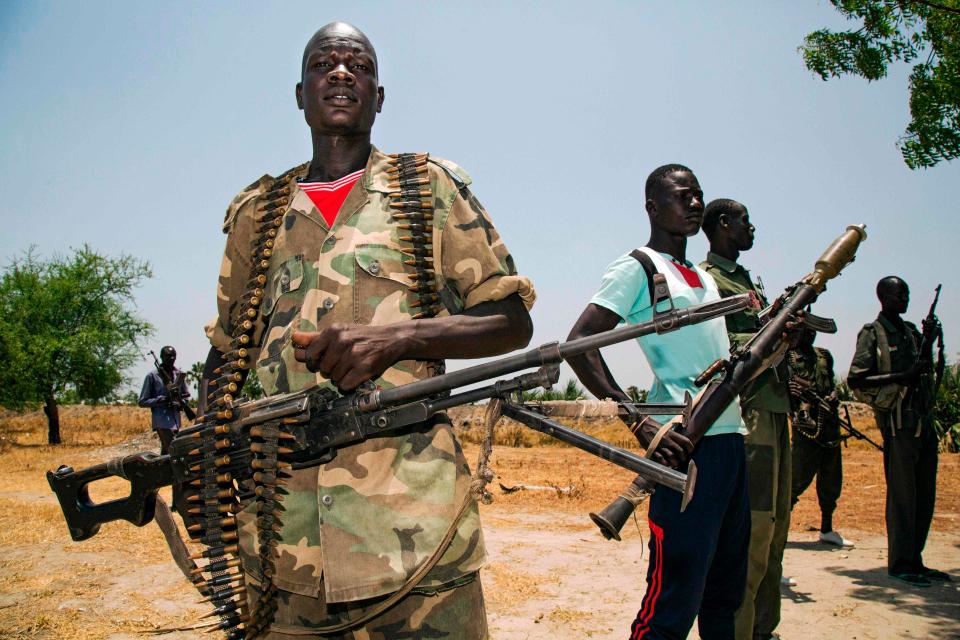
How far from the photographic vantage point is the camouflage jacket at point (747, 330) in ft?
14.7

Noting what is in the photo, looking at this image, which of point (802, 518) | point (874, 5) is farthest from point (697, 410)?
point (802, 518)

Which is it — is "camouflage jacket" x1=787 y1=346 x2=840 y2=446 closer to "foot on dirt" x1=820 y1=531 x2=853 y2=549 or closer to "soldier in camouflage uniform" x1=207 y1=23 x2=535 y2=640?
"foot on dirt" x1=820 y1=531 x2=853 y2=549

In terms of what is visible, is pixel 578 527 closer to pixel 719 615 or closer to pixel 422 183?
pixel 719 615

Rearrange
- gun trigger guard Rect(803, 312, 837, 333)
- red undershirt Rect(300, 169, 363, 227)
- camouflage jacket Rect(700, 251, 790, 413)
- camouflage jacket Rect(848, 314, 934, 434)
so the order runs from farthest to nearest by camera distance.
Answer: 1. camouflage jacket Rect(848, 314, 934, 434)
2. camouflage jacket Rect(700, 251, 790, 413)
3. gun trigger guard Rect(803, 312, 837, 333)
4. red undershirt Rect(300, 169, 363, 227)

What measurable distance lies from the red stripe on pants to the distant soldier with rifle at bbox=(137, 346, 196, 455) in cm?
1056

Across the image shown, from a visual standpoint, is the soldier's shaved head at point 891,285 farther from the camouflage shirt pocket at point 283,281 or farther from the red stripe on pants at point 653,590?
the camouflage shirt pocket at point 283,281

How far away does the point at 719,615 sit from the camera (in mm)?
3617

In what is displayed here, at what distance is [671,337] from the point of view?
3695 millimetres

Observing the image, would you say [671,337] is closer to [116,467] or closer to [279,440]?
[279,440]

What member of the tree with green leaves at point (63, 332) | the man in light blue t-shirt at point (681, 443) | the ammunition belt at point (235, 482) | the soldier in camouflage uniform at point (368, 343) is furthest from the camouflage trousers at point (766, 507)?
the tree with green leaves at point (63, 332)

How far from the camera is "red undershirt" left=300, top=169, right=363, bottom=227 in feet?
8.51

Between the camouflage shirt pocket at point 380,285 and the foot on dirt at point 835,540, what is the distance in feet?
23.1

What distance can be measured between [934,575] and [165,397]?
431 inches

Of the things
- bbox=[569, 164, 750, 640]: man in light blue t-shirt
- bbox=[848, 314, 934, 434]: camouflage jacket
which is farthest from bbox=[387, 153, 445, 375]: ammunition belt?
bbox=[848, 314, 934, 434]: camouflage jacket
